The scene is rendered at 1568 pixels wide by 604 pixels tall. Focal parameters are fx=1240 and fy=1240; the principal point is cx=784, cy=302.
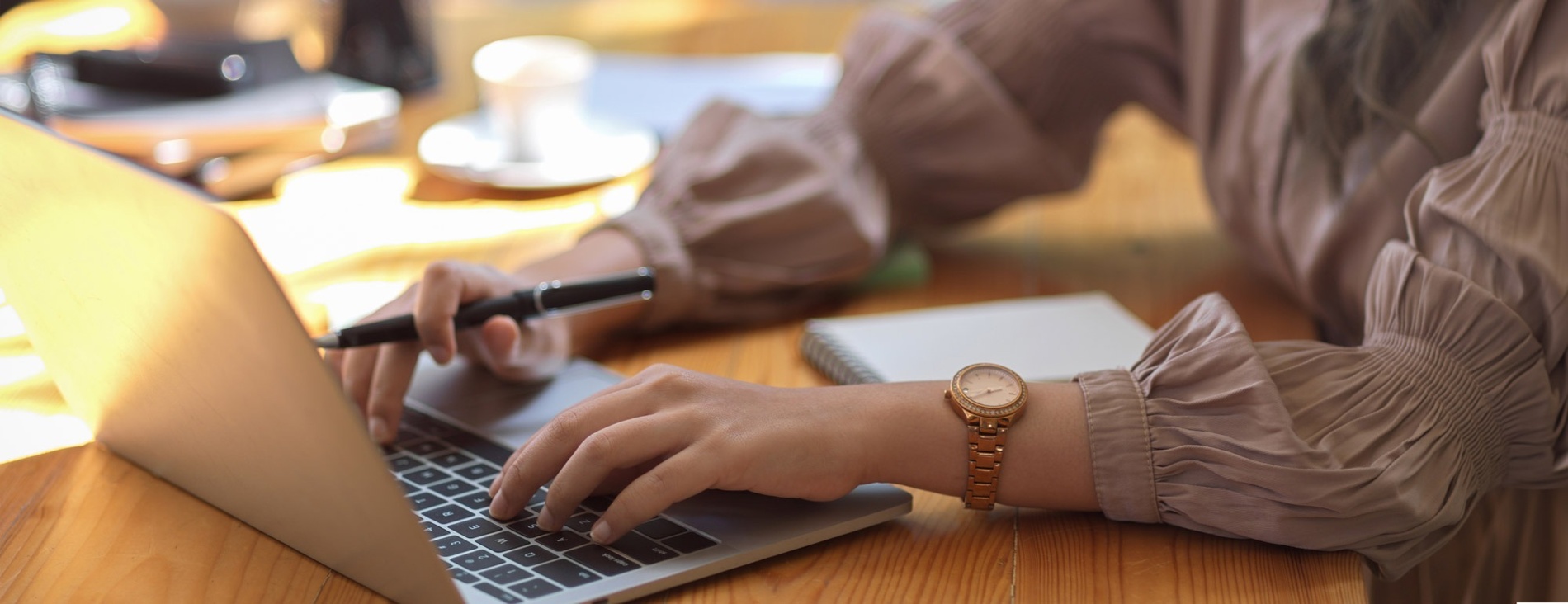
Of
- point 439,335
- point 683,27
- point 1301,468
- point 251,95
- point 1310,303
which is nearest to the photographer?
point 1301,468

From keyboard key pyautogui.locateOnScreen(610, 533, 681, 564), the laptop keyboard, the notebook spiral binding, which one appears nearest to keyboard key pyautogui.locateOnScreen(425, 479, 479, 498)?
the laptop keyboard

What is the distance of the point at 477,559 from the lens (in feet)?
1.74

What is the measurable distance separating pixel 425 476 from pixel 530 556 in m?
0.12

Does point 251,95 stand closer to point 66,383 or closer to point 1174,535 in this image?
point 66,383

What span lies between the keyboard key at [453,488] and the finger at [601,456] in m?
0.07

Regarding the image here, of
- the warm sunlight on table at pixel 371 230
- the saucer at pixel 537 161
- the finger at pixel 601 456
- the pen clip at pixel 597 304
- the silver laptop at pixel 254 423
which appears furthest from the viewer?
the saucer at pixel 537 161

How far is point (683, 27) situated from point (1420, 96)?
118 cm

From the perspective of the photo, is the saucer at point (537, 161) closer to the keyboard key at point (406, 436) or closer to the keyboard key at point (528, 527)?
the keyboard key at point (406, 436)

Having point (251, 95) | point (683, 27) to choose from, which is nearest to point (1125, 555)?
point (251, 95)

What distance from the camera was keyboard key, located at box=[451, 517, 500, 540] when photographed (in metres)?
0.56

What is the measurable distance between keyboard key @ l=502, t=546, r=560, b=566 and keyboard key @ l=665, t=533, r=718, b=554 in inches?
2.0

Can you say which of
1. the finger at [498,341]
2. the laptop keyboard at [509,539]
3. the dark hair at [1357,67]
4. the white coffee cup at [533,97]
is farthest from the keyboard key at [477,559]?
the white coffee cup at [533,97]

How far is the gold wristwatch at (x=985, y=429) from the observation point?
59 cm

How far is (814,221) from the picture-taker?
3.01 feet
